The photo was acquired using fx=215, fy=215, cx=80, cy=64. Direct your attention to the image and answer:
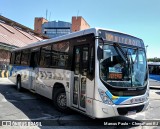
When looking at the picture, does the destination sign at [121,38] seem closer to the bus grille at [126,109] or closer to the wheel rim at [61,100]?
the bus grille at [126,109]

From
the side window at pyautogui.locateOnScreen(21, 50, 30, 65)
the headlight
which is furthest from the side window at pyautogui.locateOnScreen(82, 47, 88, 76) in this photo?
the side window at pyautogui.locateOnScreen(21, 50, 30, 65)

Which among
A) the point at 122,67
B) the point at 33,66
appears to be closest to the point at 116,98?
the point at 122,67

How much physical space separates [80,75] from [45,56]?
311 cm

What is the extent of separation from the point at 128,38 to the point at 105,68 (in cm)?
150

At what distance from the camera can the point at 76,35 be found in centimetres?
732

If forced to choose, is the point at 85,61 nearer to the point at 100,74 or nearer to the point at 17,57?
the point at 100,74

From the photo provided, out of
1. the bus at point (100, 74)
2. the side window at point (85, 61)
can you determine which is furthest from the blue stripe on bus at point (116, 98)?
the side window at point (85, 61)

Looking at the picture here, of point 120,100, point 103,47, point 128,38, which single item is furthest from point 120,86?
point 128,38

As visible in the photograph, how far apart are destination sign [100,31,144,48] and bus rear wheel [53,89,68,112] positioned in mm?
2736

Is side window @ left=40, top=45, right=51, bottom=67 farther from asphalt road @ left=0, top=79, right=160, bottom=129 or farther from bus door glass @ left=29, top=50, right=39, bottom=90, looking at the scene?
asphalt road @ left=0, top=79, right=160, bottom=129

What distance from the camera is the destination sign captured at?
6.43m

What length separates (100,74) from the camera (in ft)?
19.9

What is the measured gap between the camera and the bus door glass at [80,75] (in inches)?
262

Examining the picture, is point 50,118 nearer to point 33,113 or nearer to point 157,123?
point 33,113
